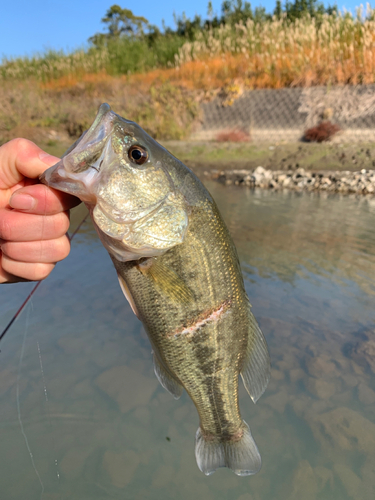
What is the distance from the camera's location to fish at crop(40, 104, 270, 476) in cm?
146

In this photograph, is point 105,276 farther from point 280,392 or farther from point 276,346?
point 280,392

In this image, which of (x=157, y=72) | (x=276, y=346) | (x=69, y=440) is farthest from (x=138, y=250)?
(x=157, y=72)

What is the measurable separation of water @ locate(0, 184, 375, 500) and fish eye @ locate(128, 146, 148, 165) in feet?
6.52

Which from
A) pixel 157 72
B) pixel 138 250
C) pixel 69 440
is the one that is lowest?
pixel 69 440

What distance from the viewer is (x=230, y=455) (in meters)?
1.92

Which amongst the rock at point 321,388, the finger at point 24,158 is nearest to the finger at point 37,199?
the finger at point 24,158

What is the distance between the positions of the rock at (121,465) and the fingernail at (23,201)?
70.8 inches

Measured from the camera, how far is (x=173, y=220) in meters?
1.55

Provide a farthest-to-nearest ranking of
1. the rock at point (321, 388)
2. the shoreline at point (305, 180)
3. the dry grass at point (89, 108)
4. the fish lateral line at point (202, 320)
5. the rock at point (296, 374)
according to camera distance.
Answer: the dry grass at point (89, 108), the shoreline at point (305, 180), the rock at point (296, 374), the rock at point (321, 388), the fish lateral line at point (202, 320)

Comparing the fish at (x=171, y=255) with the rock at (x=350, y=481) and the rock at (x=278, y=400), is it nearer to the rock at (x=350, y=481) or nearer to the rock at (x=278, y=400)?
the rock at (x=350, y=481)

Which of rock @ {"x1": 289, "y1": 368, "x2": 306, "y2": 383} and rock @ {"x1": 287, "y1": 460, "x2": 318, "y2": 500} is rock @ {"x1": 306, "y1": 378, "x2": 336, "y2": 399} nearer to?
rock @ {"x1": 289, "y1": 368, "x2": 306, "y2": 383}

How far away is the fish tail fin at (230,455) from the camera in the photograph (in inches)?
73.7

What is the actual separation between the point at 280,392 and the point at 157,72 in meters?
16.5

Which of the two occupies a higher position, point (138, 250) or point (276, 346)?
point (138, 250)
